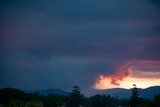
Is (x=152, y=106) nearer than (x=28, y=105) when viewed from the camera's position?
Yes

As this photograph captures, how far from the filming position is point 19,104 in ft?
512

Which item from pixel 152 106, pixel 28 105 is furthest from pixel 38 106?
pixel 152 106

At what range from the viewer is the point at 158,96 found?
141250 mm

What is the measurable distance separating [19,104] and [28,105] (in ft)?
13.4

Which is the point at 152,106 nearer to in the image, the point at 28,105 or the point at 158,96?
the point at 158,96

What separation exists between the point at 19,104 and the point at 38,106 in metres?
7.73

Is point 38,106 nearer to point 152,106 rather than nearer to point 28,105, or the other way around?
point 28,105

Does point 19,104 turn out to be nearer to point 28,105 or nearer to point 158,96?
point 28,105

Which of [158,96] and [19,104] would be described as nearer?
[158,96]

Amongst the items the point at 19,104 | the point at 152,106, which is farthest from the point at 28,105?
the point at 152,106

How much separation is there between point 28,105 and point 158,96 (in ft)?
174

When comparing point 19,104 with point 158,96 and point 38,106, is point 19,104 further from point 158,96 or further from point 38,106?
point 158,96

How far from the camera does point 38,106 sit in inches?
6206

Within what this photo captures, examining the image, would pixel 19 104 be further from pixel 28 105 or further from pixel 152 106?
pixel 152 106
